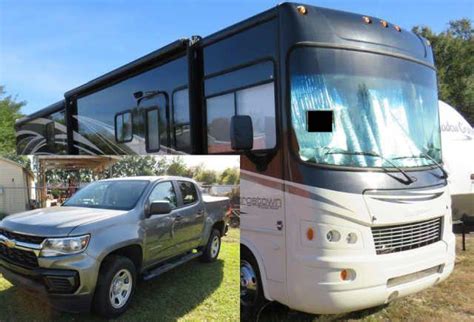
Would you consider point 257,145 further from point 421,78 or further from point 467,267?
point 467,267

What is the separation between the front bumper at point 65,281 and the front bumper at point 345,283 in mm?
1831

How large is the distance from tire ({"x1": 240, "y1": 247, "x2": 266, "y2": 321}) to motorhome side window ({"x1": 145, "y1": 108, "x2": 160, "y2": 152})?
7.74 ft

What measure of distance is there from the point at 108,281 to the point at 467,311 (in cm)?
430

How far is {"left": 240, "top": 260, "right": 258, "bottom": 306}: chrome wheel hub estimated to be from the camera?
4379 millimetres

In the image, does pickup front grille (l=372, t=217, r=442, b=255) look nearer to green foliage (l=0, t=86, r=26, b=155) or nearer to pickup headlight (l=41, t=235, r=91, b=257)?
pickup headlight (l=41, t=235, r=91, b=257)

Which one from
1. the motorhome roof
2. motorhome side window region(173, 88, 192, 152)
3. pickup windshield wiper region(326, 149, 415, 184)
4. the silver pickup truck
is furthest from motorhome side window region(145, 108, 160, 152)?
the silver pickup truck

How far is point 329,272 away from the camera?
383 cm

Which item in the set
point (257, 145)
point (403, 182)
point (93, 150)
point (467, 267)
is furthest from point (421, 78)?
point (93, 150)

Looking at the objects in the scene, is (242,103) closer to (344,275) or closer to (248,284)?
(248,284)

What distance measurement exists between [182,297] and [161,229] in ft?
1.77

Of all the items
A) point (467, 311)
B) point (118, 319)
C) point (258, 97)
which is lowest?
point (467, 311)

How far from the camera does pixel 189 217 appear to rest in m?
3.38

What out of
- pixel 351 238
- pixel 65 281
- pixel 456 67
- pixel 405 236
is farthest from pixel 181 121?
pixel 456 67

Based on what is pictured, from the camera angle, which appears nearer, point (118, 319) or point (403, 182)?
point (118, 319)
